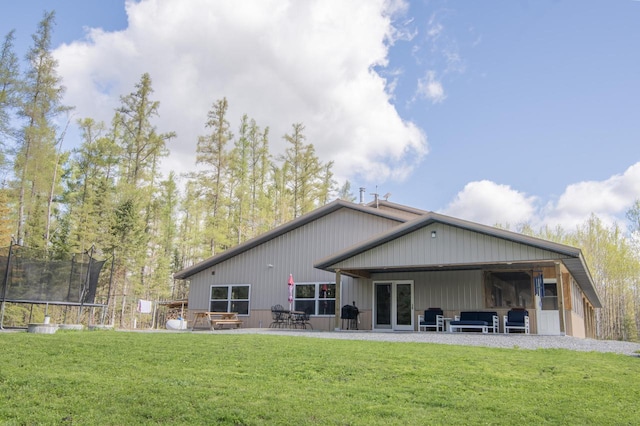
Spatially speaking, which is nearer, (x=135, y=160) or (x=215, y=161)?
(x=135, y=160)

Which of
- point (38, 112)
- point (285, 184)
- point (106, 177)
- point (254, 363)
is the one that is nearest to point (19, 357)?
point (254, 363)

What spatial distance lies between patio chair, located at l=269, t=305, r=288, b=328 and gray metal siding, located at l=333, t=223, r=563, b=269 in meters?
3.12

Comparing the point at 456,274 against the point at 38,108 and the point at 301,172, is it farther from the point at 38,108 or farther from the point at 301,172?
the point at 38,108

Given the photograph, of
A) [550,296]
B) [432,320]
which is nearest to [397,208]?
[432,320]

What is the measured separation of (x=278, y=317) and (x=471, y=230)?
25.2 feet

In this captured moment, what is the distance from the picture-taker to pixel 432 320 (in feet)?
52.9

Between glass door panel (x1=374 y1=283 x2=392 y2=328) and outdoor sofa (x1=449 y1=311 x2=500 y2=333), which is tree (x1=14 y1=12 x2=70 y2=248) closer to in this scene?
glass door panel (x1=374 y1=283 x2=392 y2=328)

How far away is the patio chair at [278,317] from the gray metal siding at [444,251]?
10.2ft

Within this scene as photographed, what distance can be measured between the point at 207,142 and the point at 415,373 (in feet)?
85.6

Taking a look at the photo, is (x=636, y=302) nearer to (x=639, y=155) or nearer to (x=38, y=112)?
(x=639, y=155)

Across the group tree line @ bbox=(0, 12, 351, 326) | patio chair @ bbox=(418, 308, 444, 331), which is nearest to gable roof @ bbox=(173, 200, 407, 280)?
patio chair @ bbox=(418, 308, 444, 331)

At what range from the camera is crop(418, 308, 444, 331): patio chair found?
1603cm

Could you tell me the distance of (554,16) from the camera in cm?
1392

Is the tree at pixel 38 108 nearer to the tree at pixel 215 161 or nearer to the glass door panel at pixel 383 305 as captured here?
the tree at pixel 215 161
